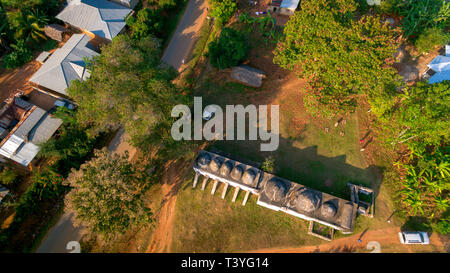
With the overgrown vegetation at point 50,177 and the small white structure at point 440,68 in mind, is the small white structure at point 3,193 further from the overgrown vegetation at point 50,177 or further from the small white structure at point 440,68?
the small white structure at point 440,68

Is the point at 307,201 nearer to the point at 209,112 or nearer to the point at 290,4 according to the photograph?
the point at 209,112

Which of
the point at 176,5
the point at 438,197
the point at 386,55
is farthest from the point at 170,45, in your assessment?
the point at 438,197

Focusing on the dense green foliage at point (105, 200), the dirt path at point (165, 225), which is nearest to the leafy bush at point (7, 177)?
the dense green foliage at point (105, 200)

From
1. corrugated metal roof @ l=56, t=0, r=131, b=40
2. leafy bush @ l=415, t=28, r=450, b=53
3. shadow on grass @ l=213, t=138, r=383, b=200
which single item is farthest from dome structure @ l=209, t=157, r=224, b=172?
leafy bush @ l=415, t=28, r=450, b=53

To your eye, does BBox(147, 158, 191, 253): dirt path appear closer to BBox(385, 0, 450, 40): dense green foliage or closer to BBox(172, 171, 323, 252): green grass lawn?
BBox(172, 171, 323, 252): green grass lawn

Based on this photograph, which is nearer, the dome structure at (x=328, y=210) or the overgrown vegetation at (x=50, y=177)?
the dome structure at (x=328, y=210)

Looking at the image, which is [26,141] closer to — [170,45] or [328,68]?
[170,45]
